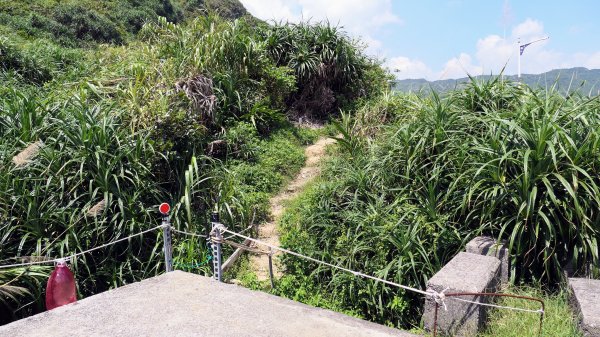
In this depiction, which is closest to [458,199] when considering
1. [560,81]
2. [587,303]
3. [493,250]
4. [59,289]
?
[493,250]

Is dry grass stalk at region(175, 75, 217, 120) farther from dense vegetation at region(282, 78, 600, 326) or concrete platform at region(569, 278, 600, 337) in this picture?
concrete platform at region(569, 278, 600, 337)

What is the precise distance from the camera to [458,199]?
462 centimetres

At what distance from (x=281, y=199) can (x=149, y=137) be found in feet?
6.36

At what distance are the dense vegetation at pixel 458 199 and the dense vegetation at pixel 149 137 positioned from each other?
128 cm

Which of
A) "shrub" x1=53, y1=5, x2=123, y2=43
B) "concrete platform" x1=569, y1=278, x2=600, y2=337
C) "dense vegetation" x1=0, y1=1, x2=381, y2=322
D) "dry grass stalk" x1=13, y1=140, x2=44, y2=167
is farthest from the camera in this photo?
"shrub" x1=53, y1=5, x2=123, y2=43

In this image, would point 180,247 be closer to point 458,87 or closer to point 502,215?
point 502,215

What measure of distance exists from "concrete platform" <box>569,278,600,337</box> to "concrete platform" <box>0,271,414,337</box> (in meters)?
1.09

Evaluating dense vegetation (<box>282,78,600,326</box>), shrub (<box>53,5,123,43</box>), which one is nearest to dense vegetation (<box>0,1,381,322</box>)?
dense vegetation (<box>282,78,600,326</box>)

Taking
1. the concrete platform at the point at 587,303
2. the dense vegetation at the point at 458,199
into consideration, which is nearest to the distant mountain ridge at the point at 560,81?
the dense vegetation at the point at 458,199

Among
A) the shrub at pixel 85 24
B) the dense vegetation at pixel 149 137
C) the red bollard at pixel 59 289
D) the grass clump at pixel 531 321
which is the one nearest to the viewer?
the grass clump at pixel 531 321

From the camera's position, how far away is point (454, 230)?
446cm

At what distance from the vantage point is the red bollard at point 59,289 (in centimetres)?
328

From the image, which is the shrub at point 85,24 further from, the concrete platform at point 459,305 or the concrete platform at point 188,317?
the concrete platform at point 459,305

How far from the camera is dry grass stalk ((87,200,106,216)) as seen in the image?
472 centimetres
